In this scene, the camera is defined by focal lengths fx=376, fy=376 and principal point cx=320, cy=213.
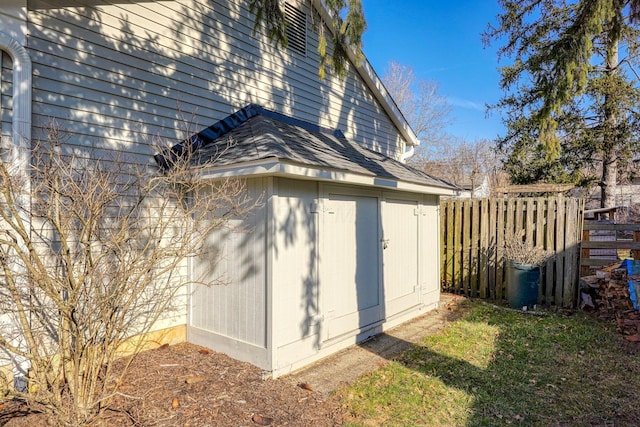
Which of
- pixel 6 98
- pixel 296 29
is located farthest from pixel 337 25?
pixel 6 98

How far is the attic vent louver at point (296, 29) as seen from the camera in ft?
22.0

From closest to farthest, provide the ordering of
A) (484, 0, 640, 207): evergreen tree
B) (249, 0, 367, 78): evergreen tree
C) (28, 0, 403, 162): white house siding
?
(28, 0, 403, 162): white house siding < (249, 0, 367, 78): evergreen tree < (484, 0, 640, 207): evergreen tree

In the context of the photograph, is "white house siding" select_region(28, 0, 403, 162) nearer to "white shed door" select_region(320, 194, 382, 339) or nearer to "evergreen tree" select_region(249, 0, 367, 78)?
"evergreen tree" select_region(249, 0, 367, 78)

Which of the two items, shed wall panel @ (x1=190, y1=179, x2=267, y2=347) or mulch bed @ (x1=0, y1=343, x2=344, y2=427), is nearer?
mulch bed @ (x1=0, y1=343, x2=344, y2=427)

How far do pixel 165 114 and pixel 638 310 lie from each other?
7139 mm

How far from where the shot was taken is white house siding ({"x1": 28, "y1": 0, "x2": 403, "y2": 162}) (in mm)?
3873

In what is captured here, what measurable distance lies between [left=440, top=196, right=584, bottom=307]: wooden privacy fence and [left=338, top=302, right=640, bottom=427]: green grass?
A: 53.0 inches

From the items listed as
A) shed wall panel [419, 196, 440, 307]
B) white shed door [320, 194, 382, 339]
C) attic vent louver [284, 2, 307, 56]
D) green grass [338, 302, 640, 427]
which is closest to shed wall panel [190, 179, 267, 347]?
white shed door [320, 194, 382, 339]

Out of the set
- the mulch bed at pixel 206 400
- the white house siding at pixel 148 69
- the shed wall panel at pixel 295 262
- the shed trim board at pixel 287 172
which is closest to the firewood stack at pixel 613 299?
the shed trim board at pixel 287 172

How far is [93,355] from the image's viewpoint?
9.75 ft

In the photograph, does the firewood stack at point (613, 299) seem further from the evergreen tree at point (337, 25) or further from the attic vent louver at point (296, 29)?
the attic vent louver at point (296, 29)

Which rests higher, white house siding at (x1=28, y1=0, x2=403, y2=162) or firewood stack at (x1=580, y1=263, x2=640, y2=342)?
white house siding at (x1=28, y1=0, x2=403, y2=162)

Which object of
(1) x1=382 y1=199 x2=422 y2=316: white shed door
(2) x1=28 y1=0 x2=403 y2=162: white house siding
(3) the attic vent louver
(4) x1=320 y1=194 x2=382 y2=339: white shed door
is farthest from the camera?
(3) the attic vent louver

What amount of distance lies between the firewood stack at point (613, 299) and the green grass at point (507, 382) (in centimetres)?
26
